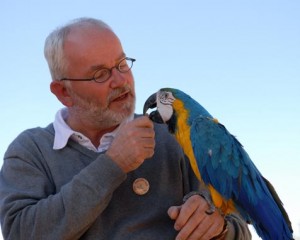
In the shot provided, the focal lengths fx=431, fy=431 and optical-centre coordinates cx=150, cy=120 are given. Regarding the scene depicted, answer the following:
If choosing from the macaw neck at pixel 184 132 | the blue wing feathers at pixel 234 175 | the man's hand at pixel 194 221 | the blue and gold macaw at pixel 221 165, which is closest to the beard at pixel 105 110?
the blue and gold macaw at pixel 221 165

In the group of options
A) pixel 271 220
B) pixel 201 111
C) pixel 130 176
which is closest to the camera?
pixel 271 220

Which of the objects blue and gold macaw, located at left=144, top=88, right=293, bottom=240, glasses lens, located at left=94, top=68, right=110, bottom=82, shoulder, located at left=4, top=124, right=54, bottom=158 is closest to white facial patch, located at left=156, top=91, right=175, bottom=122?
blue and gold macaw, located at left=144, top=88, right=293, bottom=240

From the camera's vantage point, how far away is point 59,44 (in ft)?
7.07

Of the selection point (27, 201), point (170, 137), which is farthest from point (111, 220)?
point (170, 137)

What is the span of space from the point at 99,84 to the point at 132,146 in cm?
48

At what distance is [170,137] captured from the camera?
2146 millimetres

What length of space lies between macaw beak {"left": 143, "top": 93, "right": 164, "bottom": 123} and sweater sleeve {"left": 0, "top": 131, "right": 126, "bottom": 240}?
0.45 meters

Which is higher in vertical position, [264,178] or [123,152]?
[123,152]

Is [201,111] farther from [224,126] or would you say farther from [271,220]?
[271,220]

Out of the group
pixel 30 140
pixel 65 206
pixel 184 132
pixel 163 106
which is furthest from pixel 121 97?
pixel 65 206

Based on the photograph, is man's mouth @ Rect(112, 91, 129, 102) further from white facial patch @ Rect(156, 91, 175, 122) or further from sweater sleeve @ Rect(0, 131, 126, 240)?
sweater sleeve @ Rect(0, 131, 126, 240)

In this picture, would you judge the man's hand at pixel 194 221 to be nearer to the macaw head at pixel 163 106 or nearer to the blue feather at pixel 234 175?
the blue feather at pixel 234 175

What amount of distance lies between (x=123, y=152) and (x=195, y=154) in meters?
0.44

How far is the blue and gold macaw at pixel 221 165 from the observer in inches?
75.1
